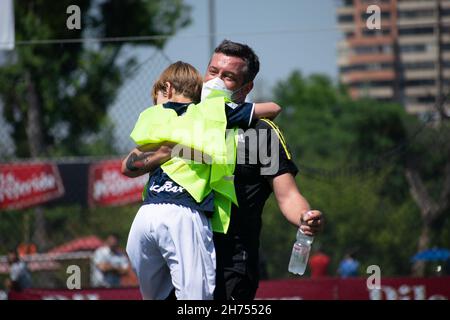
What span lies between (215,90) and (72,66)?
57.8 ft

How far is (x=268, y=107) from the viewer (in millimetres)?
4891

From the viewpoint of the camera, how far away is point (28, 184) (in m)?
15.5

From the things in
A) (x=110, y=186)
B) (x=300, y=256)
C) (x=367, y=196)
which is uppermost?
(x=300, y=256)

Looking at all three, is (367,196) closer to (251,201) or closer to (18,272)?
(18,272)

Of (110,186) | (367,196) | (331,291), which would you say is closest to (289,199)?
(331,291)

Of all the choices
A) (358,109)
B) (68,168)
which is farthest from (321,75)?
(68,168)

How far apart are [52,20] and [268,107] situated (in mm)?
Answer: 18943

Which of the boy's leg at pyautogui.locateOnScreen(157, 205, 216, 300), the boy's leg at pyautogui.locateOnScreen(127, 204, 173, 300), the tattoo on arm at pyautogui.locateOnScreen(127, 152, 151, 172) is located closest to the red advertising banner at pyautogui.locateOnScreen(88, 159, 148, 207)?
the tattoo on arm at pyautogui.locateOnScreen(127, 152, 151, 172)

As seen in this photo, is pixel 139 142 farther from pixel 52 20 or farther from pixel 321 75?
pixel 321 75

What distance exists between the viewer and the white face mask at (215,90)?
4.92m

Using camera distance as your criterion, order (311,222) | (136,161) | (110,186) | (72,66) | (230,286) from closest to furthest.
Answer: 1. (311,222)
2. (230,286)
3. (136,161)
4. (110,186)
5. (72,66)

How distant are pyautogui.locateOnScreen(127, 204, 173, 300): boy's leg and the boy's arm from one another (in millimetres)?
644

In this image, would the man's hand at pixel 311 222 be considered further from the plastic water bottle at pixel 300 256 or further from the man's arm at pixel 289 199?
the plastic water bottle at pixel 300 256

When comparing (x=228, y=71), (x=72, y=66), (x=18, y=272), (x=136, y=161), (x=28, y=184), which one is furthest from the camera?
(x=72, y=66)
